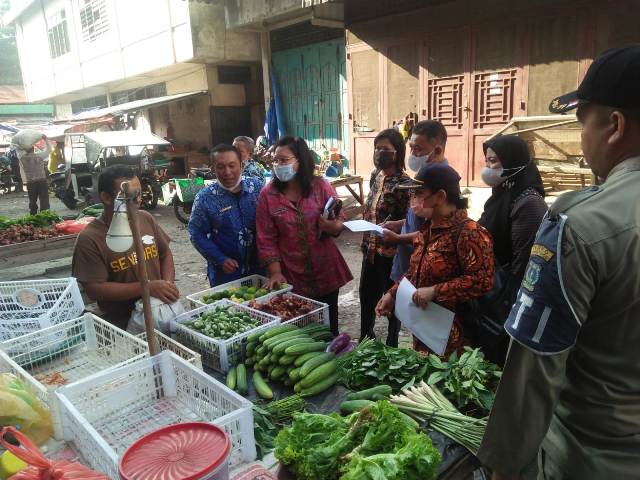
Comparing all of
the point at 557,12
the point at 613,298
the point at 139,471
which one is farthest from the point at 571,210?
the point at 557,12

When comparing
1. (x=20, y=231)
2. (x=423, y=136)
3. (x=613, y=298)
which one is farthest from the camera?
(x=20, y=231)

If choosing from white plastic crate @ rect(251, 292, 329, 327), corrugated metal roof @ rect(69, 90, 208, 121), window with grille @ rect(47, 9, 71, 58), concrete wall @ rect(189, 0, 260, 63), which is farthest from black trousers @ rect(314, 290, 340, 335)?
window with grille @ rect(47, 9, 71, 58)

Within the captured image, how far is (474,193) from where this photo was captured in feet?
27.7

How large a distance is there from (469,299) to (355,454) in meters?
1.30

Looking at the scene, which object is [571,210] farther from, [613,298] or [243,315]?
[243,315]

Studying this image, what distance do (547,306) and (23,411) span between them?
1.84 m

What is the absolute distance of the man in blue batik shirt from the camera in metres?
3.46

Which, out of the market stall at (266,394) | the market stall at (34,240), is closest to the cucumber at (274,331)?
the market stall at (266,394)

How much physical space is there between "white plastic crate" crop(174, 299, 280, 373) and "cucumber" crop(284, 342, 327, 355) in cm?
33

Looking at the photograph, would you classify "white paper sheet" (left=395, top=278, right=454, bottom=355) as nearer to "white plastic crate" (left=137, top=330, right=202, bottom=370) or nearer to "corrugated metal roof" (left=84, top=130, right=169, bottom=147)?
"white plastic crate" (left=137, top=330, right=202, bottom=370)

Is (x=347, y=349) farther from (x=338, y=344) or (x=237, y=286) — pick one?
(x=237, y=286)

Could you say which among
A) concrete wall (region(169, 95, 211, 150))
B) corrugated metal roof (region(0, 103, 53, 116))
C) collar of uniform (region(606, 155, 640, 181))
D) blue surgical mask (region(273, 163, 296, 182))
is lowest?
blue surgical mask (region(273, 163, 296, 182))

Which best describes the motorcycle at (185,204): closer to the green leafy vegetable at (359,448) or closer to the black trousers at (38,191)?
the black trousers at (38,191)

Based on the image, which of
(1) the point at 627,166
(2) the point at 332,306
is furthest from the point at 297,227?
(1) the point at 627,166
